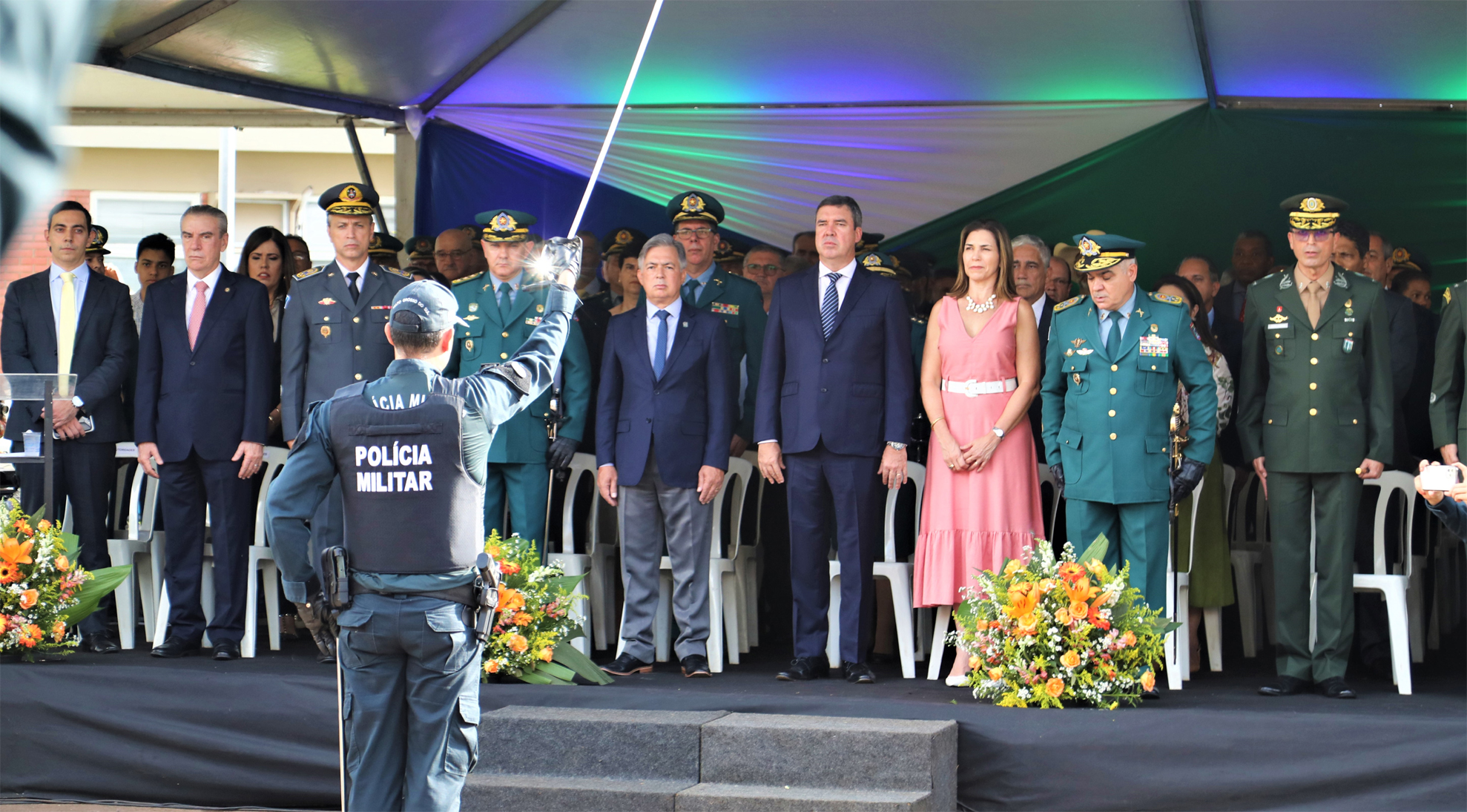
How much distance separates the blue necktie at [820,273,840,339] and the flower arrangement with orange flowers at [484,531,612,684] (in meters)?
1.29

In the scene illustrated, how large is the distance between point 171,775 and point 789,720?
7.07ft

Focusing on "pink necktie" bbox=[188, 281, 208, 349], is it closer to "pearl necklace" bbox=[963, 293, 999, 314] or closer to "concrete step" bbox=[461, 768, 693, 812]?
"concrete step" bbox=[461, 768, 693, 812]

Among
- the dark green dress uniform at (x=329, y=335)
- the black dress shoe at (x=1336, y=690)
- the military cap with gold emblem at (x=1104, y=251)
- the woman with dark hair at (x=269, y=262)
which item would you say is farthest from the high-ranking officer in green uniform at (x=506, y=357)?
the black dress shoe at (x=1336, y=690)

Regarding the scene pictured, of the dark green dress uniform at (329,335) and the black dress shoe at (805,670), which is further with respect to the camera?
the dark green dress uniform at (329,335)

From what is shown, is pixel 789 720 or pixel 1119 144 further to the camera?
pixel 1119 144

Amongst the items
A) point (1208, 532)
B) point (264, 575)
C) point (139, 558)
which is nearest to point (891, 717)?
point (1208, 532)

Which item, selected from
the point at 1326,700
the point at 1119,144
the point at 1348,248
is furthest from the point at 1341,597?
the point at 1119,144

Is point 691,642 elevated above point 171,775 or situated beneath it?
elevated above

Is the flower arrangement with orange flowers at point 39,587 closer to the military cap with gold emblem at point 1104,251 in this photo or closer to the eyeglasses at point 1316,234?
the military cap with gold emblem at point 1104,251

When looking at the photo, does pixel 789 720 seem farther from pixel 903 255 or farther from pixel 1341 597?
pixel 903 255

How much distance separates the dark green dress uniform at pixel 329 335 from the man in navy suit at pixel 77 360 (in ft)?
2.72

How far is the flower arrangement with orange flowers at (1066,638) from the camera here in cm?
450

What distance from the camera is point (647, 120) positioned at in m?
7.84

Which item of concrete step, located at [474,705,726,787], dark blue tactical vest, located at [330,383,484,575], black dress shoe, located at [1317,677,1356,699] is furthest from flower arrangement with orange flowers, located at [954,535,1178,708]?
dark blue tactical vest, located at [330,383,484,575]
